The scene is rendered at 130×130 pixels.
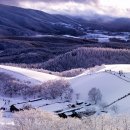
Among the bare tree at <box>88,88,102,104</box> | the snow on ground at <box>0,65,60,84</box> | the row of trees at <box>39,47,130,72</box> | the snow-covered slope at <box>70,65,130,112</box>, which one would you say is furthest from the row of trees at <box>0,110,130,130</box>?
the row of trees at <box>39,47,130,72</box>

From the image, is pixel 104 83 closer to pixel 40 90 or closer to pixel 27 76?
pixel 40 90

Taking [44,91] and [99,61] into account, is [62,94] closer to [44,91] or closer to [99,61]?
[44,91]

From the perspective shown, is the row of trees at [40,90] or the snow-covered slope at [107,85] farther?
the row of trees at [40,90]

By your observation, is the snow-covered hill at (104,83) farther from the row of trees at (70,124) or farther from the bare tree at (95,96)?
the row of trees at (70,124)

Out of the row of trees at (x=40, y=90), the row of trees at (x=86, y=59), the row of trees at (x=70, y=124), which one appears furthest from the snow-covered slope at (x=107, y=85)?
the row of trees at (x=86, y=59)

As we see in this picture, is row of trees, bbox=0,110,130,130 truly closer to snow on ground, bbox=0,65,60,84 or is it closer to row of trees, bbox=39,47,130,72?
snow on ground, bbox=0,65,60,84

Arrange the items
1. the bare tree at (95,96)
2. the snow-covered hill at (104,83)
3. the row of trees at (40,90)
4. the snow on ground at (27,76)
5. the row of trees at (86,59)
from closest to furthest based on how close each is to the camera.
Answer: the bare tree at (95,96)
the snow-covered hill at (104,83)
the row of trees at (40,90)
the snow on ground at (27,76)
the row of trees at (86,59)

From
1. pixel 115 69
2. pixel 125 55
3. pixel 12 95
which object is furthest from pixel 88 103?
pixel 125 55
